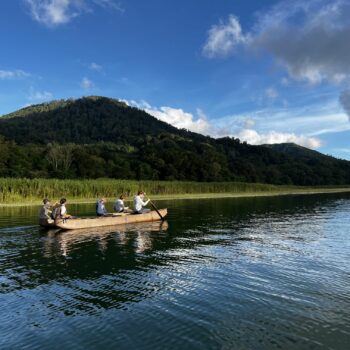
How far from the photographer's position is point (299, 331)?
1018 centimetres

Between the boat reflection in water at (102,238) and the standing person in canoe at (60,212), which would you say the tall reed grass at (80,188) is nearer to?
the standing person in canoe at (60,212)

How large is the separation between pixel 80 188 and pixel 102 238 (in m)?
32.7

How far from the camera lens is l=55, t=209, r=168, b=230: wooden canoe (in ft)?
88.0

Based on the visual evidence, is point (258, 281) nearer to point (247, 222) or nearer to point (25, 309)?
point (25, 309)

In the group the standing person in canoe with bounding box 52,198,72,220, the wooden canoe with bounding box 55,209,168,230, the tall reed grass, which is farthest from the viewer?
the tall reed grass

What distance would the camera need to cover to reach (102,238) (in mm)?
24078

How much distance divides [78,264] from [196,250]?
18.8 feet

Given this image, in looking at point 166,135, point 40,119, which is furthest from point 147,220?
point 40,119

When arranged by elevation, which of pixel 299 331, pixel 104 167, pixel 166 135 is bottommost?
pixel 299 331

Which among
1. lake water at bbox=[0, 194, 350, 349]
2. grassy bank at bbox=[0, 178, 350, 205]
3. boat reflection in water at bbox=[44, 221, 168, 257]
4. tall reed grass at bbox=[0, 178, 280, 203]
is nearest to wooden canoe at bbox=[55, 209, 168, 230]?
boat reflection in water at bbox=[44, 221, 168, 257]

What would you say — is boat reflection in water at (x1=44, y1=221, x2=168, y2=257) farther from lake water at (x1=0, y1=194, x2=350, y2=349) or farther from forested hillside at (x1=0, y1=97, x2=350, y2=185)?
forested hillside at (x1=0, y1=97, x2=350, y2=185)

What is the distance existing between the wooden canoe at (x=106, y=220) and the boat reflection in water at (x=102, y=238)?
37cm

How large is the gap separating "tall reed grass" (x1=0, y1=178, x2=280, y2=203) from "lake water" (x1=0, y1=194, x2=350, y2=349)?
83.4 ft

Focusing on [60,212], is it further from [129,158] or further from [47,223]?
[129,158]
